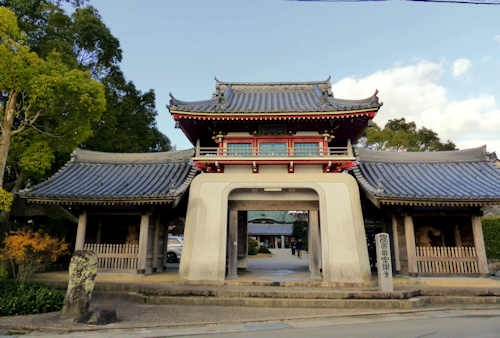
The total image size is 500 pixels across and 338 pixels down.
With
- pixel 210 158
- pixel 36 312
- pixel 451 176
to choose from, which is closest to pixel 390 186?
pixel 451 176

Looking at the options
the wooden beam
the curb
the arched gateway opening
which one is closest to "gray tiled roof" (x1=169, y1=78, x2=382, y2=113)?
the arched gateway opening

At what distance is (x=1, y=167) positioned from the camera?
9.77m

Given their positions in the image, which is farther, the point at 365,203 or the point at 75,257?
the point at 365,203

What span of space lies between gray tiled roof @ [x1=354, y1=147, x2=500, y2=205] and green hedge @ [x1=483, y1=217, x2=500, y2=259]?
21.0 feet

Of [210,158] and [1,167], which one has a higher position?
[210,158]

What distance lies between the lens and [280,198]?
13531 millimetres

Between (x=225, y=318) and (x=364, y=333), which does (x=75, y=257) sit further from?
(x=364, y=333)

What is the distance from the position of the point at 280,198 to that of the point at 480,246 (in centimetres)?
896

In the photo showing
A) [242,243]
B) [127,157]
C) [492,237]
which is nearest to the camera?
[242,243]

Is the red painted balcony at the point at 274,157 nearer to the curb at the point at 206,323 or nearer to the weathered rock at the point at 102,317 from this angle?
the curb at the point at 206,323

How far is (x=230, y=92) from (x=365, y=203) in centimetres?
952

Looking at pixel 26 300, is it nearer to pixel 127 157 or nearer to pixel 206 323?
pixel 206 323

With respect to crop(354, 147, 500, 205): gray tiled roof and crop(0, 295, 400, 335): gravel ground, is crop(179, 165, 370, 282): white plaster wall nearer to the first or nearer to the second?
crop(354, 147, 500, 205): gray tiled roof

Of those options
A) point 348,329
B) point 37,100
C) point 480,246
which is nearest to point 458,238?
point 480,246
